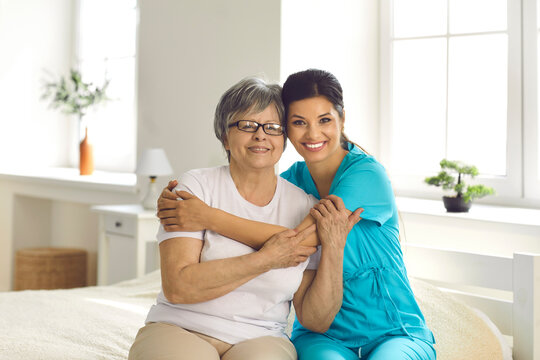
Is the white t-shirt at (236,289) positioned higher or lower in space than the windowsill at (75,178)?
lower

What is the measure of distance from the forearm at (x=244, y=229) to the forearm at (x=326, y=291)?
2.2 inches

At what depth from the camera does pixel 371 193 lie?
1586mm

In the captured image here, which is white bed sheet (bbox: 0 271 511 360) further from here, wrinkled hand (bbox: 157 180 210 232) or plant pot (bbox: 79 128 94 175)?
plant pot (bbox: 79 128 94 175)

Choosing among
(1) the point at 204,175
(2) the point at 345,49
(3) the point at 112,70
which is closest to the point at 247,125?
(1) the point at 204,175

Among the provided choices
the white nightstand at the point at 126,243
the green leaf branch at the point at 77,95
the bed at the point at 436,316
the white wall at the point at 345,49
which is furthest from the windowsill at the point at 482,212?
the green leaf branch at the point at 77,95

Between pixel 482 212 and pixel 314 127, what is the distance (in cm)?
120

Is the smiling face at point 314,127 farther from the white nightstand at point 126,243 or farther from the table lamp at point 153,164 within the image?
the white nightstand at point 126,243

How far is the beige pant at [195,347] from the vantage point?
1.38m

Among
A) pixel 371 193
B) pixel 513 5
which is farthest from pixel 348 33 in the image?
pixel 371 193

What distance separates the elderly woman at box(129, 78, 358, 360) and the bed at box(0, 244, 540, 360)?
18.0 inches

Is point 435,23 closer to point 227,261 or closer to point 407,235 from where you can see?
point 407,235

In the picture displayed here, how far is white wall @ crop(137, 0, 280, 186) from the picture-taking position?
297 centimetres

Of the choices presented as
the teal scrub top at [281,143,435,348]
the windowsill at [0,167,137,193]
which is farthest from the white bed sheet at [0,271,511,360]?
the windowsill at [0,167,137,193]

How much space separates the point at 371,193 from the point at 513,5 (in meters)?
1.56
